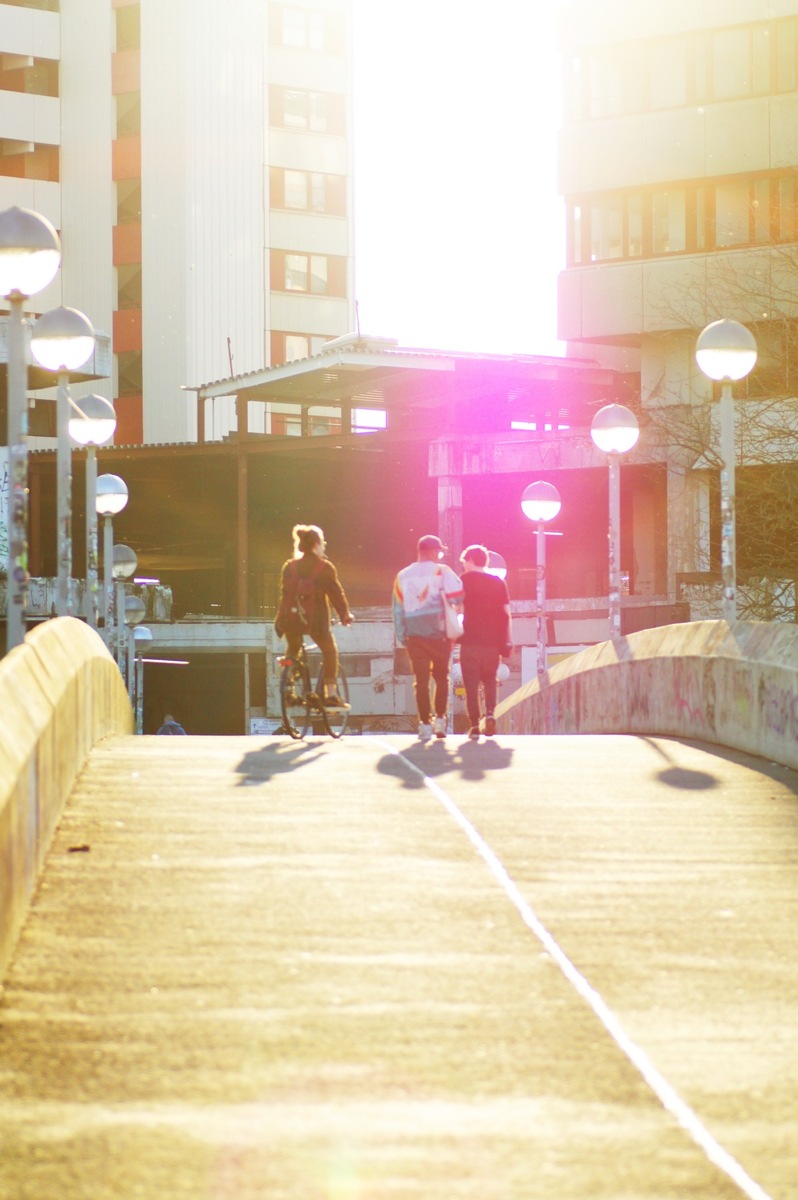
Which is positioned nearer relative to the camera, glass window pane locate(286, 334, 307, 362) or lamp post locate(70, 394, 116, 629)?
lamp post locate(70, 394, 116, 629)

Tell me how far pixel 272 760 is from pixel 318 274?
186 ft

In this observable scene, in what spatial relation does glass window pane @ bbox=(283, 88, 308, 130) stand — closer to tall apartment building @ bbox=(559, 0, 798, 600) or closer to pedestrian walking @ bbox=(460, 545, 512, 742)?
tall apartment building @ bbox=(559, 0, 798, 600)

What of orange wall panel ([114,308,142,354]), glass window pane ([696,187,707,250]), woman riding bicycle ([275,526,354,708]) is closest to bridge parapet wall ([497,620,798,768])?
woman riding bicycle ([275,526,354,708])

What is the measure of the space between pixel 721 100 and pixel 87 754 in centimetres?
3707

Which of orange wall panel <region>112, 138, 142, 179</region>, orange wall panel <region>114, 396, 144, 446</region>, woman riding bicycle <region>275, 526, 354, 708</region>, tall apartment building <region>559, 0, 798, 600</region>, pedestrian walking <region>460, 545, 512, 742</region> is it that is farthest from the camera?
orange wall panel <region>112, 138, 142, 179</region>

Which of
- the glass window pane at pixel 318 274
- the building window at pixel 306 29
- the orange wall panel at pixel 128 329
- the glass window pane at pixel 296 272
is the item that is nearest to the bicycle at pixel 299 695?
the orange wall panel at pixel 128 329

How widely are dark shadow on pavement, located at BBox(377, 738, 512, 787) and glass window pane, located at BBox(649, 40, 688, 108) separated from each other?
34.5m

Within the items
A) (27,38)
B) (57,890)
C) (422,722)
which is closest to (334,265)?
(27,38)

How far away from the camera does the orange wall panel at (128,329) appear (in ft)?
206

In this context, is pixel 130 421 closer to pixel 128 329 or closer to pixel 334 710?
pixel 128 329

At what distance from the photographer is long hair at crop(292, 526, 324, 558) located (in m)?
14.7

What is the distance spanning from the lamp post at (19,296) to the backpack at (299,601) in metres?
4.49

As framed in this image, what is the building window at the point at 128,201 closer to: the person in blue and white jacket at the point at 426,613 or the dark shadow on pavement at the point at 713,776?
the person in blue and white jacket at the point at 426,613

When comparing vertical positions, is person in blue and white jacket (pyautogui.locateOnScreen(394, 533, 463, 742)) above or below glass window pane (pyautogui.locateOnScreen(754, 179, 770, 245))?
below
